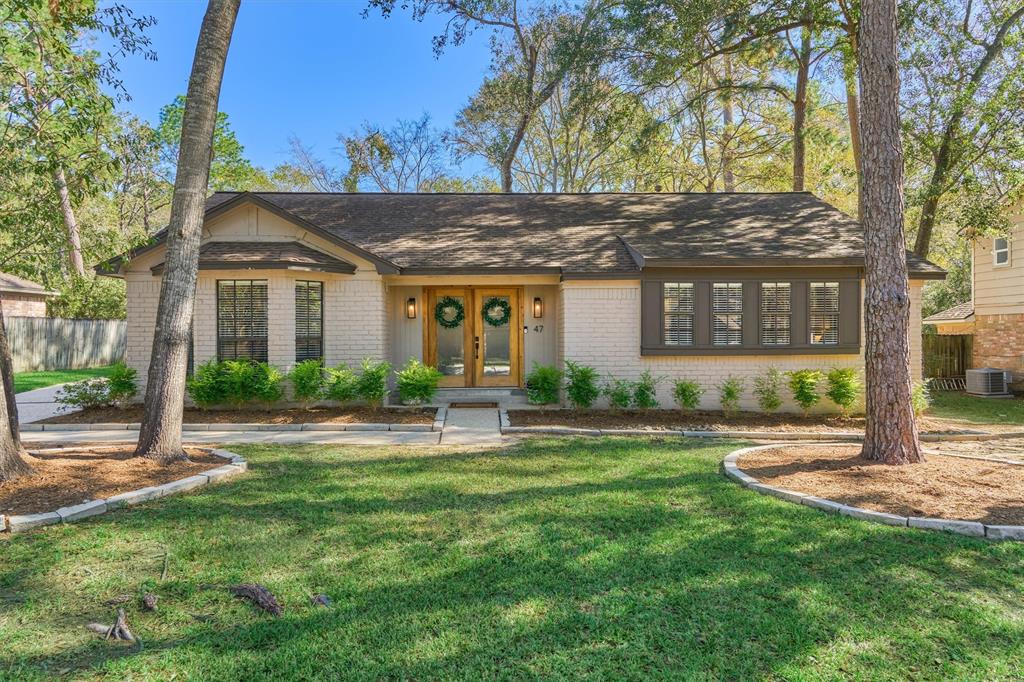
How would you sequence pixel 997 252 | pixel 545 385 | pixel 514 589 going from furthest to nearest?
pixel 997 252 < pixel 545 385 < pixel 514 589

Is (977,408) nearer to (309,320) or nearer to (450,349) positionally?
(450,349)

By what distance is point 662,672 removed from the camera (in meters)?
2.32

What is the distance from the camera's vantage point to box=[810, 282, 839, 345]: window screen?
9.63 meters

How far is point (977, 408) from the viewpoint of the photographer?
1081 cm

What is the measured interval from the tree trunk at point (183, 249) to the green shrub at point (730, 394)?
8207 mm

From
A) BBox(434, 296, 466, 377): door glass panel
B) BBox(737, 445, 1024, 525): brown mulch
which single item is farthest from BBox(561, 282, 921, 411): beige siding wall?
BBox(737, 445, 1024, 525): brown mulch

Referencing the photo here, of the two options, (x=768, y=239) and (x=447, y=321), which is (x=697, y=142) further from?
(x=447, y=321)

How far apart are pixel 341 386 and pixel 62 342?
15.9 meters

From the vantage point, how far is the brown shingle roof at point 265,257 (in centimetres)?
887

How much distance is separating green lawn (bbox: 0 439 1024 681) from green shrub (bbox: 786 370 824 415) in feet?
16.8

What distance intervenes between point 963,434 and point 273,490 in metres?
9.58

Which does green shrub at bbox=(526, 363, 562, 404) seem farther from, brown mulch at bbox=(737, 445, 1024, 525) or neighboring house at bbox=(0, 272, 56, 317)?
neighboring house at bbox=(0, 272, 56, 317)

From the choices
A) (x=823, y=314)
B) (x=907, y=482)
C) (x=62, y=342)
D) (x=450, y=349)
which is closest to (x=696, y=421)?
(x=823, y=314)

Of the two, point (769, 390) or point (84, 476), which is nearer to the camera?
point (84, 476)
